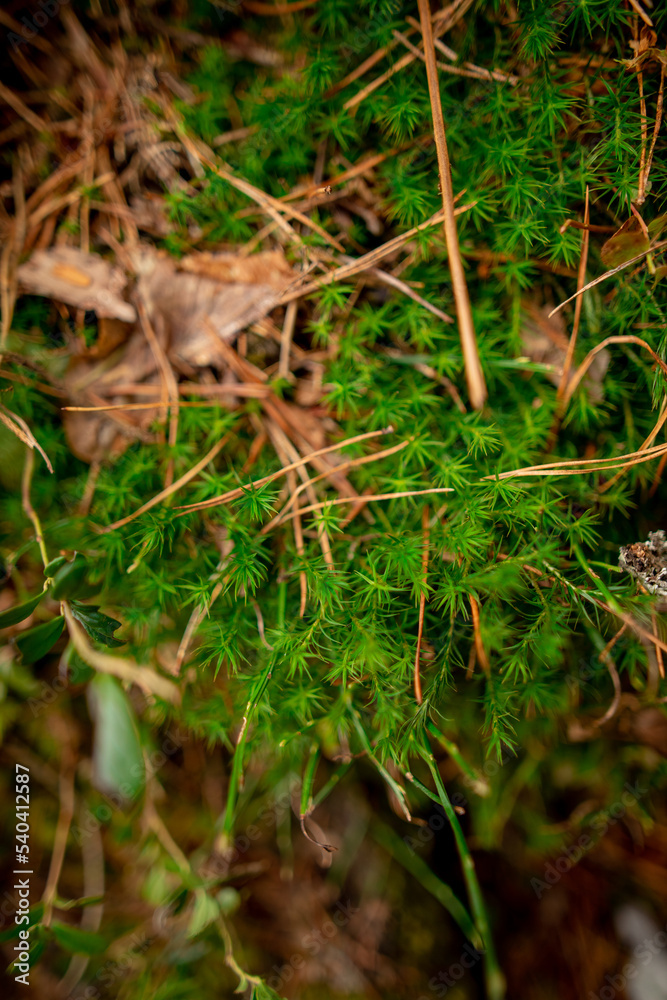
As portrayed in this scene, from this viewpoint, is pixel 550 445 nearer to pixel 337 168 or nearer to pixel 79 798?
pixel 337 168

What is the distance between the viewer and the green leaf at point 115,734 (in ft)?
4.50

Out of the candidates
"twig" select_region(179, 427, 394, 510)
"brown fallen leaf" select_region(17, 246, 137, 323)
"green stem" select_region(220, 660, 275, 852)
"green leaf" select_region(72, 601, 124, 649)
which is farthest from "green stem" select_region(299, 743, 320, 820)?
"brown fallen leaf" select_region(17, 246, 137, 323)

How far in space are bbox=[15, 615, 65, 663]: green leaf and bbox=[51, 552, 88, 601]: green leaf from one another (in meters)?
0.07

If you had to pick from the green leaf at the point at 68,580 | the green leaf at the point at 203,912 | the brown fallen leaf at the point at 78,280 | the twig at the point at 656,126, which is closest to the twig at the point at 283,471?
the green leaf at the point at 68,580

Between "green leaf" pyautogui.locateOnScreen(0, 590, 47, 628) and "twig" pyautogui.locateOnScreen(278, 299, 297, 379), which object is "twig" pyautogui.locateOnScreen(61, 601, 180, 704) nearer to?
"green leaf" pyautogui.locateOnScreen(0, 590, 47, 628)

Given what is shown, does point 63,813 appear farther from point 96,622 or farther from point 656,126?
point 656,126

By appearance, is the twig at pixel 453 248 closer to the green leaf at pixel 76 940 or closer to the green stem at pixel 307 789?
the green stem at pixel 307 789

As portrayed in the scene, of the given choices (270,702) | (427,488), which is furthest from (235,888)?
(427,488)

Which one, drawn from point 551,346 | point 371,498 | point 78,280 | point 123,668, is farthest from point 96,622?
point 551,346

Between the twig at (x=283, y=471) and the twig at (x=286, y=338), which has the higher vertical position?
the twig at (x=286, y=338)

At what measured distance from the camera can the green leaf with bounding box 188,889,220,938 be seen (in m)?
1.48

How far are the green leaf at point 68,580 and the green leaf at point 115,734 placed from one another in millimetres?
A: 320

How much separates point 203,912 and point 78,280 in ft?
6.53

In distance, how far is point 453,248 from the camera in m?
1.09
